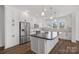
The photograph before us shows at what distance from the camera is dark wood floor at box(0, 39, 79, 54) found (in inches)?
78.9

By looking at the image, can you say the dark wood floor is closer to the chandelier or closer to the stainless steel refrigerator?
the stainless steel refrigerator

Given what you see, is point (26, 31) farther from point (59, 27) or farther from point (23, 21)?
point (59, 27)

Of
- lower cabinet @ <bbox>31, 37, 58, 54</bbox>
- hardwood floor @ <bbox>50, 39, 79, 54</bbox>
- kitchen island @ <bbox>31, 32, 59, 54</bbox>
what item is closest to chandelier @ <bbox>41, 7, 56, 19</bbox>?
kitchen island @ <bbox>31, 32, 59, 54</bbox>

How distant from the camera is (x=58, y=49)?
2.06 metres

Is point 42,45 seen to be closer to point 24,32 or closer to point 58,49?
point 58,49

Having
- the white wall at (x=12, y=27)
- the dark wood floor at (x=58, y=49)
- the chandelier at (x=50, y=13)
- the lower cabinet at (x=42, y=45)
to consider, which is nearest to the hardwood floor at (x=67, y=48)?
the dark wood floor at (x=58, y=49)

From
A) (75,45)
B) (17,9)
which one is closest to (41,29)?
(17,9)

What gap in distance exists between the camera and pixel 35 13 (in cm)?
208

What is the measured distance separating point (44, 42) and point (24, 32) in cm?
60

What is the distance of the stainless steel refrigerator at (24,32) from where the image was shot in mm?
2197

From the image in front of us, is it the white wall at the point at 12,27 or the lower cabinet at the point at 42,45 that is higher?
the white wall at the point at 12,27

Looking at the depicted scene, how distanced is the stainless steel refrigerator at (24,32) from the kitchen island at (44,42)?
15 centimetres

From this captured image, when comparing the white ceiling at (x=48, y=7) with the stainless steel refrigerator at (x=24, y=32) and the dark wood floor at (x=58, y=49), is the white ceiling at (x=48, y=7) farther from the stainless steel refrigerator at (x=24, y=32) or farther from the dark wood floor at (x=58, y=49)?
the dark wood floor at (x=58, y=49)
